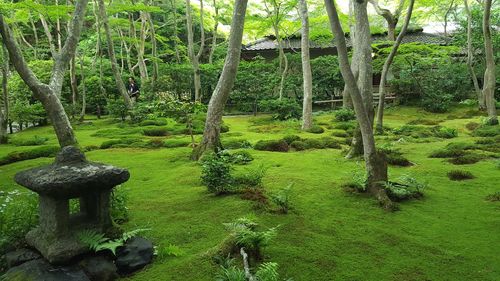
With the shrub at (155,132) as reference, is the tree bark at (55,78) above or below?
above

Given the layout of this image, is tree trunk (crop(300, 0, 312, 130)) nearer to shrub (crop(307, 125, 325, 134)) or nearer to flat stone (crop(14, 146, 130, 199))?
shrub (crop(307, 125, 325, 134))

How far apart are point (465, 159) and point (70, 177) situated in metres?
8.90

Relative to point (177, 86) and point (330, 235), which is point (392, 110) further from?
point (330, 235)

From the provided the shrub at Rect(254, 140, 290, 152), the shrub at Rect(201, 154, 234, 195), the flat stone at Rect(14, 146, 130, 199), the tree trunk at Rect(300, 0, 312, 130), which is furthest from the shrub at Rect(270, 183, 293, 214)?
the tree trunk at Rect(300, 0, 312, 130)

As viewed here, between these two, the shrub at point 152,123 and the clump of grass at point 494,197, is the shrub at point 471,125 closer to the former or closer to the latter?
the clump of grass at point 494,197

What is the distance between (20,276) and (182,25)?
31.2 metres

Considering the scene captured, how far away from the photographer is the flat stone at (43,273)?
3.66 m

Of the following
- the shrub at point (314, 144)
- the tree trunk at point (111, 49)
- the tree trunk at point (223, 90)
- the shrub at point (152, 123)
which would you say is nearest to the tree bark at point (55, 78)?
the tree trunk at point (223, 90)

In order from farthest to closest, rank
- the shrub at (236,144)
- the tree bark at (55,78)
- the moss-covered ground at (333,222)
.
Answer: the shrub at (236,144), the tree bark at (55,78), the moss-covered ground at (333,222)

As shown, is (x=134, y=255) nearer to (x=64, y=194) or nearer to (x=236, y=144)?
(x=64, y=194)

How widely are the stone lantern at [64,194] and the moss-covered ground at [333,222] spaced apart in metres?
0.81

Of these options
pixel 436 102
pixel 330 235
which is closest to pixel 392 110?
pixel 436 102

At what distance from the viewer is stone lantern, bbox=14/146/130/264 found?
3775mm

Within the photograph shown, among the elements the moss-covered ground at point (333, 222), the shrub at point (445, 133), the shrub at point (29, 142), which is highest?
the shrub at point (29, 142)
